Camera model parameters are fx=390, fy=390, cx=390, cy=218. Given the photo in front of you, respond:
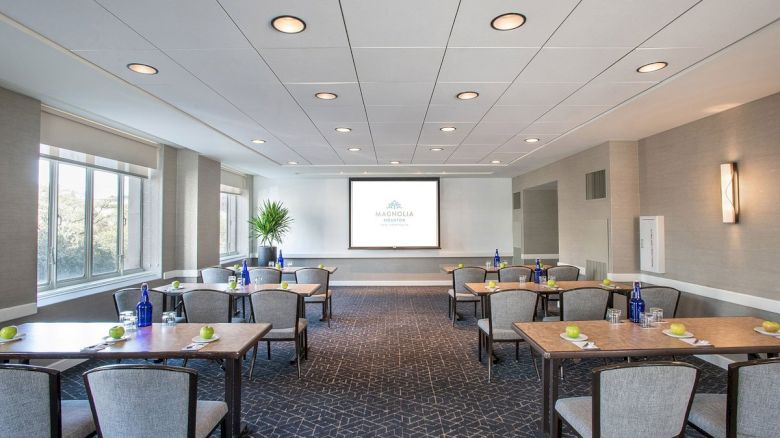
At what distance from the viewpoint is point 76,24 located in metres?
2.48

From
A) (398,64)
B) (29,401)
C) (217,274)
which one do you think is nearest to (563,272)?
(398,64)

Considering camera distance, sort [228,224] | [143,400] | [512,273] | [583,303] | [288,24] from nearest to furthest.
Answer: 1. [143,400]
2. [288,24]
3. [583,303]
4. [512,273]
5. [228,224]

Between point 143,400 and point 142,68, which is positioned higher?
point 142,68

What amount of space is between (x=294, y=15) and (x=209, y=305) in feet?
9.81

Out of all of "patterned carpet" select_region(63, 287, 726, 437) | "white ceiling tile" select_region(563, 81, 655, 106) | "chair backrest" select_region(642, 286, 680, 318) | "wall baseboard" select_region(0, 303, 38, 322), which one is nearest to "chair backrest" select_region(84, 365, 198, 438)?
"patterned carpet" select_region(63, 287, 726, 437)

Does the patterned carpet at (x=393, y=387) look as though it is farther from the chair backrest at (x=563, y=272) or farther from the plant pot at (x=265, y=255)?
the plant pot at (x=265, y=255)

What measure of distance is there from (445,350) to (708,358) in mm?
2975

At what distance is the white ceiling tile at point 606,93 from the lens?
3.59 m

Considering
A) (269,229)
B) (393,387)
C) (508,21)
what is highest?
(508,21)

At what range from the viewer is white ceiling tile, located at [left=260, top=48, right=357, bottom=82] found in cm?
288

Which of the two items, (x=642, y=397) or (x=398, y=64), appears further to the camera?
(x=398, y=64)

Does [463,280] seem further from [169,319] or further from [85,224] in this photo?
[85,224]

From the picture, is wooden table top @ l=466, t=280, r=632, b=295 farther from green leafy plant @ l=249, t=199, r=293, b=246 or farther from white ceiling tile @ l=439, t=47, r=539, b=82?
green leafy plant @ l=249, t=199, r=293, b=246

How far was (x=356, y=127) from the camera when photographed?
16.8ft
